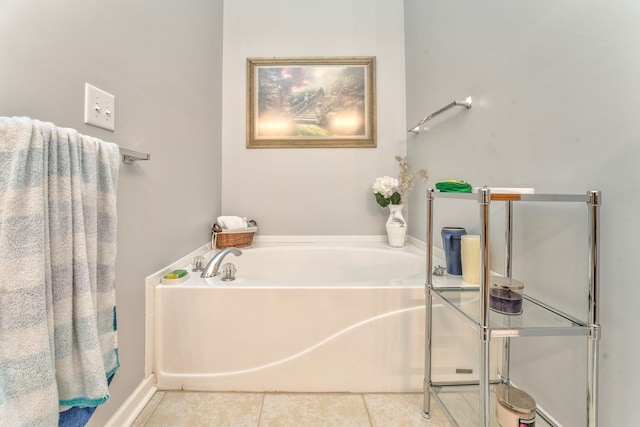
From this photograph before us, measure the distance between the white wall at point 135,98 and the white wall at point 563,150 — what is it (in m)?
1.35

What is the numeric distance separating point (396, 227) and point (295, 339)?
1.02m

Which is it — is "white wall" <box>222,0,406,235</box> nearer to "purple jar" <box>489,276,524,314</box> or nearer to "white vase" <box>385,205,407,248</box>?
"white vase" <box>385,205,407,248</box>

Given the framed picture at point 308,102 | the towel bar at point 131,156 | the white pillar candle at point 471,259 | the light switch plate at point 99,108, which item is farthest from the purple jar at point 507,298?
the framed picture at point 308,102

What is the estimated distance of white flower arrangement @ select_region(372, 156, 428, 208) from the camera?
1760 mm

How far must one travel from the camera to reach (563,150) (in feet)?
2.52

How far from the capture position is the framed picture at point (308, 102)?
1947 millimetres

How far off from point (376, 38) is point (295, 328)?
2023mm

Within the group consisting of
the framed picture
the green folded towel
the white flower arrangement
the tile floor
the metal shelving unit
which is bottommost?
the tile floor

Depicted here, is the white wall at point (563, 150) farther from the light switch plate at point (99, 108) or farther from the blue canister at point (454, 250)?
the light switch plate at point (99, 108)

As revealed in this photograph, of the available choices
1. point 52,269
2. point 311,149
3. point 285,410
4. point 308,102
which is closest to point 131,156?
point 52,269

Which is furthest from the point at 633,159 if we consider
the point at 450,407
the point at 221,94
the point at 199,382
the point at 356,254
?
the point at 221,94

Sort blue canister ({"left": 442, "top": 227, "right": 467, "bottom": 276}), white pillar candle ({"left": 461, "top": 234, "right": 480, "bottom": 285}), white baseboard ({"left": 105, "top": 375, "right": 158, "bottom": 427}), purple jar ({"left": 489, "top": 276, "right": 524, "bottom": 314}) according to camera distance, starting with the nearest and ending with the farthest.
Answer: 1. purple jar ({"left": 489, "top": 276, "right": 524, "bottom": 314})
2. white baseboard ({"left": 105, "top": 375, "right": 158, "bottom": 427})
3. white pillar candle ({"left": 461, "top": 234, "right": 480, "bottom": 285})
4. blue canister ({"left": 442, "top": 227, "right": 467, "bottom": 276})

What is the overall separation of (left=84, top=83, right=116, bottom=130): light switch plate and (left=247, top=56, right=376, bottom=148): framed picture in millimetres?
1107

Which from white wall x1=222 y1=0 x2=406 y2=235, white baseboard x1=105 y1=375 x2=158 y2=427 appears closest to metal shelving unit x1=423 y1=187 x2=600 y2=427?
white baseboard x1=105 y1=375 x2=158 y2=427
